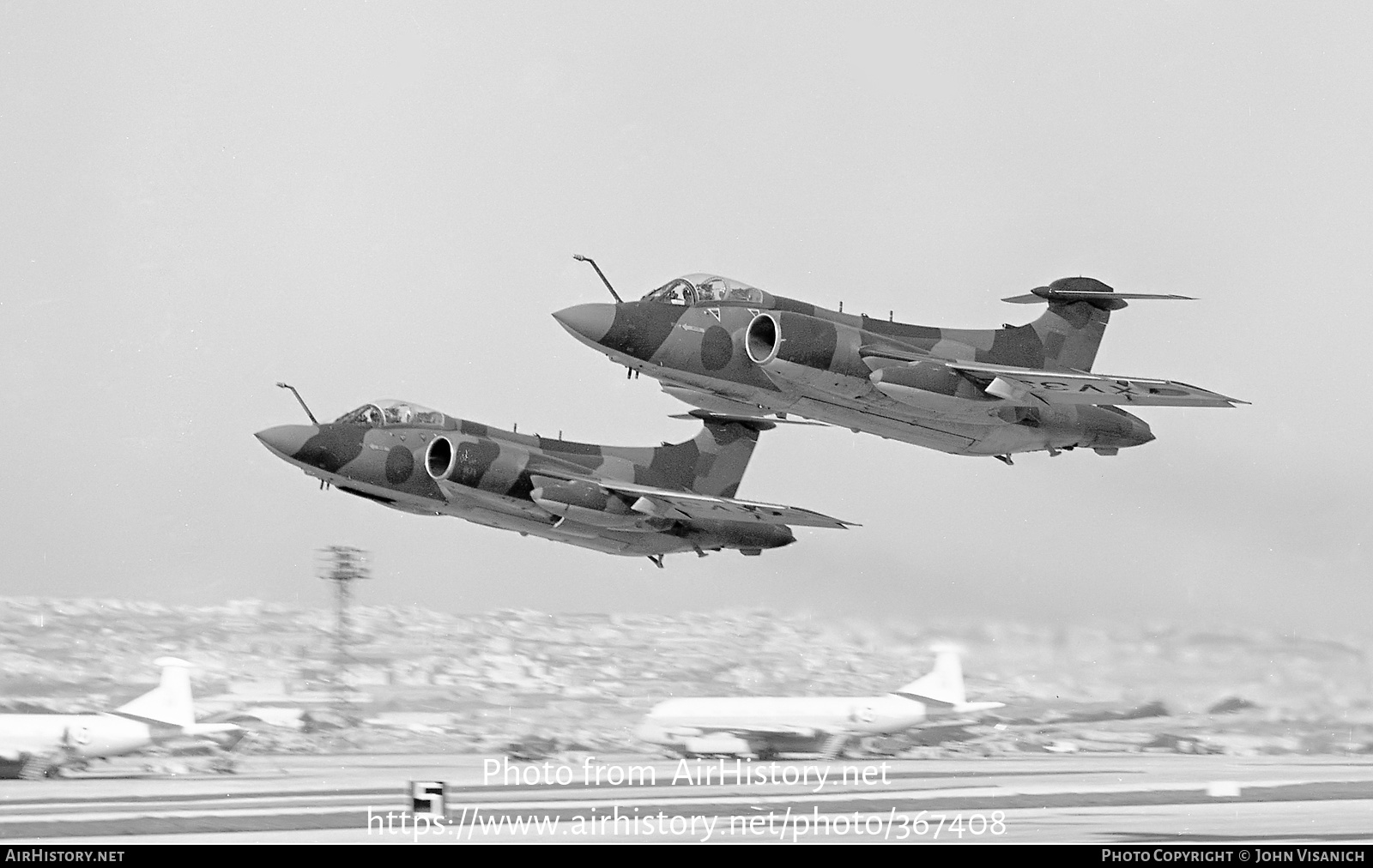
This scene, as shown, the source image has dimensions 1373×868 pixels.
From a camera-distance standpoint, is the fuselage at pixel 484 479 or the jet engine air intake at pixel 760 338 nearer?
the jet engine air intake at pixel 760 338

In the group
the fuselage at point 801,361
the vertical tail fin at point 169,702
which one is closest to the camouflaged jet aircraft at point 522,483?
the fuselage at point 801,361

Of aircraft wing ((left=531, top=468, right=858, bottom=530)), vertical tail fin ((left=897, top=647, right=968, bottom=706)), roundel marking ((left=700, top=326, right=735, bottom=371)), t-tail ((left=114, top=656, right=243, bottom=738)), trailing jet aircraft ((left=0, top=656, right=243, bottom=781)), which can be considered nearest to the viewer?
roundel marking ((left=700, top=326, right=735, bottom=371))

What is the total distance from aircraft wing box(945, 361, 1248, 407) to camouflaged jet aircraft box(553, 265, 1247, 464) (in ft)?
0.11

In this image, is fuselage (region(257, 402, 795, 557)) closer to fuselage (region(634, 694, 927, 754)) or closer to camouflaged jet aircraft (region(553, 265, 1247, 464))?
camouflaged jet aircraft (region(553, 265, 1247, 464))

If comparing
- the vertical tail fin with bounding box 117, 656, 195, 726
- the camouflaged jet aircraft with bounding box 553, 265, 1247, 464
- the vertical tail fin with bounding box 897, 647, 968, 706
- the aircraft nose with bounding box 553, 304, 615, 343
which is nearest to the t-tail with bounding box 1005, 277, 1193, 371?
the camouflaged jet aircraft with bounding box 553, 265, 1247, 464

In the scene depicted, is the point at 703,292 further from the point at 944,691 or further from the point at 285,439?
the point at 944,691

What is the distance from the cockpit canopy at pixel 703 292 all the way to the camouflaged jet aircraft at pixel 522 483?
5010 mm

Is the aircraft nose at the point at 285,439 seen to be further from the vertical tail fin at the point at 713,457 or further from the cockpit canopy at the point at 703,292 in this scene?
Result: the cockpit canopy at the point at 703,292

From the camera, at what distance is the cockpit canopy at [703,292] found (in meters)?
32.6

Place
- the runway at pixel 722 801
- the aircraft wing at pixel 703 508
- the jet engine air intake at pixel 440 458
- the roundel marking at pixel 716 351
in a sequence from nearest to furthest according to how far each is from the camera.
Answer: the runway at pixel 722 801 → the roundel marking at pixel 716 351 → the aircraft wing at pixel 703 508 → the jet engine air intake at pixel 440 458

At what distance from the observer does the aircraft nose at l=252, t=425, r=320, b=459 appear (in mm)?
38031

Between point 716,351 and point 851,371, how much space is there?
2607 millimetres
